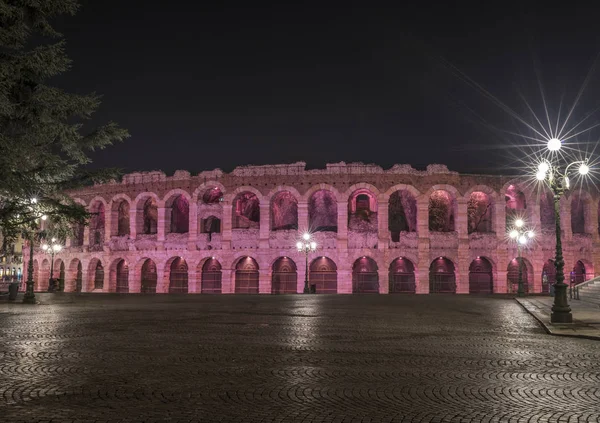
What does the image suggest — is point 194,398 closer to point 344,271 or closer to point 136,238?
point 344,271

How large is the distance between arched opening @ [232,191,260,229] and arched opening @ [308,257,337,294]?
19.5ft

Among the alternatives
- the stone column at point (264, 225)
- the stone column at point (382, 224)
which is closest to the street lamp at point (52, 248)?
the stone column at point (264, 225)

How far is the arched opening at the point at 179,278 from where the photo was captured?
43531mm

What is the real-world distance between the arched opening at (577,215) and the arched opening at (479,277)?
8.83 metres

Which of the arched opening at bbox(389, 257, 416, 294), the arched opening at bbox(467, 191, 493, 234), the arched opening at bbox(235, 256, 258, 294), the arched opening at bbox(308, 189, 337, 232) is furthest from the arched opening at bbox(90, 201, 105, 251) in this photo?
the arched opening at bbox(467, 191, 493, 234)

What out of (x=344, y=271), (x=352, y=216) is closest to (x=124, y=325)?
(x=344, y=271)

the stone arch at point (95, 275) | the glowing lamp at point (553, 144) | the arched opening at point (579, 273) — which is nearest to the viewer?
the glowing lamp at point (553, 144)

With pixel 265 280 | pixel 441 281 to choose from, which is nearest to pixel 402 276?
pixel 441 281

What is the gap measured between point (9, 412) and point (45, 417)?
502mm

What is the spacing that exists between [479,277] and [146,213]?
28596 mm

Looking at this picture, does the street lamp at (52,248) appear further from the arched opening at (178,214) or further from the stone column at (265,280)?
the stone column at (265,280)

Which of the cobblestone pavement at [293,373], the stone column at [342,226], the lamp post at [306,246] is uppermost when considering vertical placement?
the stone column at [342,226]

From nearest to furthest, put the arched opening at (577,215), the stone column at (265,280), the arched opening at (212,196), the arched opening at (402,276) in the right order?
the stone column at (265,280) → the arched opening at (402,276) → the arched opening at (577,215) → the arched opening at (212,196)

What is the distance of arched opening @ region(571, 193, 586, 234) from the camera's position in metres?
43.9
